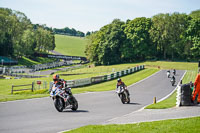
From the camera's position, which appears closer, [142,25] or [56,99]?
[56,99]

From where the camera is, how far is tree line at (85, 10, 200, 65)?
288ft

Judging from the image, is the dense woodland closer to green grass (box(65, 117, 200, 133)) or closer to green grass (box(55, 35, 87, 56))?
green grass (box(55, 35, 87, 56))

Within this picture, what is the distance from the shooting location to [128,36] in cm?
9031

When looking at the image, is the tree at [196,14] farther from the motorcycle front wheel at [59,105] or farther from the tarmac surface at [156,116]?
the motorcycle front wheel at [59,105]

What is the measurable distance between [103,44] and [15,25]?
44.8 m

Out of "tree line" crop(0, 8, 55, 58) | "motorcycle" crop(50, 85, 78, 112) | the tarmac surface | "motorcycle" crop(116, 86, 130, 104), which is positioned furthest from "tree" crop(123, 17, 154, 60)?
the tarmac surface

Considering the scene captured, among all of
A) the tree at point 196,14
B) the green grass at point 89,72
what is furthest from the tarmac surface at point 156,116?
the tree at point 196,14

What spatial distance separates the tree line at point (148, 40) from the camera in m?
87.8

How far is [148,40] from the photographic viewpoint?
90.2 meters

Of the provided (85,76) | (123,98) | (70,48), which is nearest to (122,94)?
(123,98)

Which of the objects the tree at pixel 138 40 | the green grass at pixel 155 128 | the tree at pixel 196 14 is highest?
the tree at pixel 196 14

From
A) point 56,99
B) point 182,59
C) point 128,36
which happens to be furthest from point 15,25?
point 56,99

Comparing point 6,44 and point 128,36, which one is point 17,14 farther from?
point 128,36

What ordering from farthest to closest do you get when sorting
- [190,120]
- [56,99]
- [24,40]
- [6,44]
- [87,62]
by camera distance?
[87,62] → [24,40] → [6,44] → [56,99] → [190,120]
